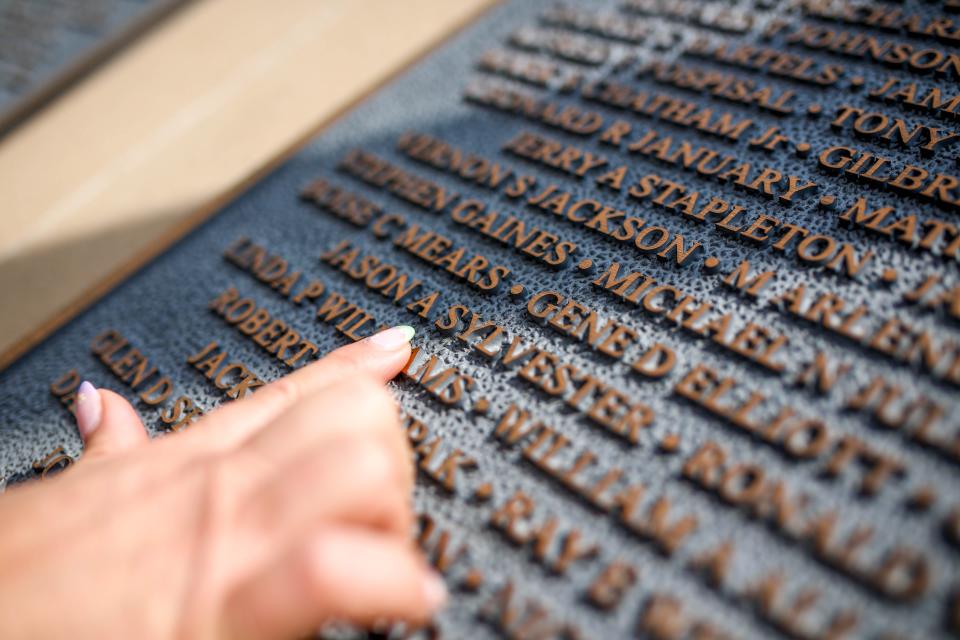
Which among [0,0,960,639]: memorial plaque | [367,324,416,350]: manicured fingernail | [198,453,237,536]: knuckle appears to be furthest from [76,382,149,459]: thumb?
[367,324,416,350]: manicured fingernail

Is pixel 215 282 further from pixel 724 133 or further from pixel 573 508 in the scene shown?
pixel 724 133

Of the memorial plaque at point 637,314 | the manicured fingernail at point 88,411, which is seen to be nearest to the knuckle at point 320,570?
the memorial plaque at point 637,314

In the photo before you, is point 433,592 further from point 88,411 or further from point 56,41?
point 56,41

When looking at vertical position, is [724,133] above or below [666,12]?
below

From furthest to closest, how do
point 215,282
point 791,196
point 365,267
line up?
point 215,282
point 365,267
point 791,196

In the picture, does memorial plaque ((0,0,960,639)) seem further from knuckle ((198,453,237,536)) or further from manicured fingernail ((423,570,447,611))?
knuckle ((198,453,237,536))

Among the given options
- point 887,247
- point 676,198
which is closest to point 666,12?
point 676,198

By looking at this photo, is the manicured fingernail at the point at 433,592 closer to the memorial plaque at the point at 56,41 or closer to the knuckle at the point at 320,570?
the knuckle at the point at 320,570
